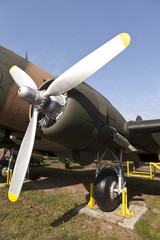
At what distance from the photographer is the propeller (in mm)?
4637

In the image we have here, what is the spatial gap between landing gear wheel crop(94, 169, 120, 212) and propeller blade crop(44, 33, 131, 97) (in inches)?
171

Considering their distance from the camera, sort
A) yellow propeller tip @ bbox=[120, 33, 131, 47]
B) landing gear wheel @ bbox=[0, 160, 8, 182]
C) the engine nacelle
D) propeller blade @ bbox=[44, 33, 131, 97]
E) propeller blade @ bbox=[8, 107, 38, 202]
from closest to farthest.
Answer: propeller blade @ bbox=[8, 107, 38, 202] < propeller blade @ bbox=[44, 33, 131, 97] < yellow propeller tip @ bbox=[120, 33, 131, 47] < the engine nacelle < landing gear wheel @ bbox=[0, 160, 8, 182]

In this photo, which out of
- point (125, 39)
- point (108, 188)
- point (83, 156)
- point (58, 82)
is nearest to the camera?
point (58, 82)

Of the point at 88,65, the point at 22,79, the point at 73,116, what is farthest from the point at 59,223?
the point at 88,65

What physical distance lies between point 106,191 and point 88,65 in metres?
5.02

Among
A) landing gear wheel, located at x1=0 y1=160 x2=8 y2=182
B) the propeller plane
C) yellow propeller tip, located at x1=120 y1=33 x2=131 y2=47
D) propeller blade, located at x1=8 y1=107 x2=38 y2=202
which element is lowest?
landing gear wheel, located at x1=0 y1=160 x2=8 y2=182

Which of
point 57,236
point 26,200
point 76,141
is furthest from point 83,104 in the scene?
point 26,200

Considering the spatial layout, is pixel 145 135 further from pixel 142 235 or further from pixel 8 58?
pixel 8 58

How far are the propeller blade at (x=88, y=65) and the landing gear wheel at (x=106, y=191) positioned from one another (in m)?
4.35

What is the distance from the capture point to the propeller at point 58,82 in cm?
464

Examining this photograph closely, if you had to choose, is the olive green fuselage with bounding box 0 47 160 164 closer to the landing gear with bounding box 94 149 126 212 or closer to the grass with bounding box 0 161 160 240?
the landing gear with bounding box 94 149 126 212

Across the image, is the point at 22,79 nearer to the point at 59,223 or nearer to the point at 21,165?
the point at 21,165

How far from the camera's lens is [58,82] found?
15.4 feet

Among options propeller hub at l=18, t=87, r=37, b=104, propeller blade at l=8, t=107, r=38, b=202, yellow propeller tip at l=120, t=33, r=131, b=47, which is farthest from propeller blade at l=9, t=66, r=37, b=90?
yellow propeller tip at l=120, t=33, r=131, b=47
